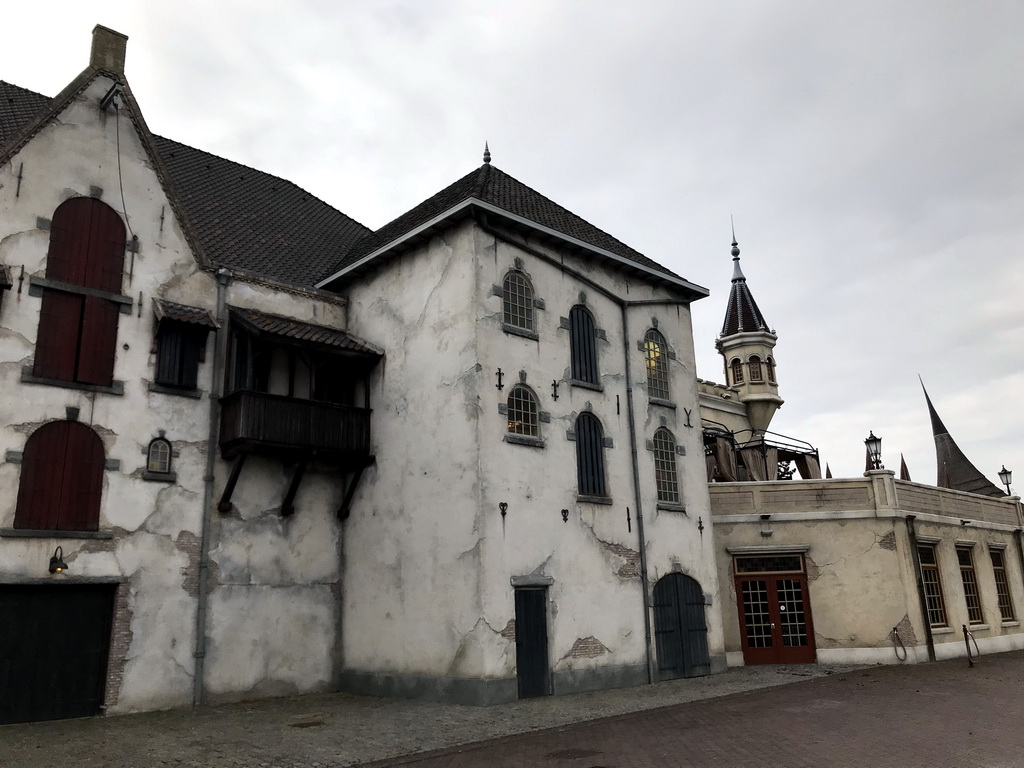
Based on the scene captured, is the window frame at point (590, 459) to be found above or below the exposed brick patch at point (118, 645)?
above

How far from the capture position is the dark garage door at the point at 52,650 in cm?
1436

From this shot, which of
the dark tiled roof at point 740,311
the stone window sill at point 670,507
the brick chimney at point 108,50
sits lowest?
the stone window sill at point 670,507

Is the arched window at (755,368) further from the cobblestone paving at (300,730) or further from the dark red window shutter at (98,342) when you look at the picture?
the dark red window shutter at (98,342)

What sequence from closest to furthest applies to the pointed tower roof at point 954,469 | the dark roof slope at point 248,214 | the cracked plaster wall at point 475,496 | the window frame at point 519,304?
the cracked plaster wall at point 475,496
the window frame at point 519,304
the dark roof slope at point 248,214
the pointed tower roof at point 954,469

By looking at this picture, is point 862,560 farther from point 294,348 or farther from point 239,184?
point 239,184

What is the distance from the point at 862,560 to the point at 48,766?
62.6 feet

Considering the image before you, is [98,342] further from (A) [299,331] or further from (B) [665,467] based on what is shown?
(B) [665,467]

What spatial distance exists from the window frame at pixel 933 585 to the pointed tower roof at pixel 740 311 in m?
17.9

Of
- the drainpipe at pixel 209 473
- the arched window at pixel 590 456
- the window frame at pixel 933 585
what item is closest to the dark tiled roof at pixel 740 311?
the window frame at pixel 933 585

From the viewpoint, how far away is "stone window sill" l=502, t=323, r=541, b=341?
1796 centimetres

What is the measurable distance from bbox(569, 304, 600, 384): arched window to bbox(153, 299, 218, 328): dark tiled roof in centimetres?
821

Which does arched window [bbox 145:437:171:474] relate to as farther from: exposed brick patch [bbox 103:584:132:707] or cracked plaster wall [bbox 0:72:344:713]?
exposed brick patch [bbox 103:584:132:707]

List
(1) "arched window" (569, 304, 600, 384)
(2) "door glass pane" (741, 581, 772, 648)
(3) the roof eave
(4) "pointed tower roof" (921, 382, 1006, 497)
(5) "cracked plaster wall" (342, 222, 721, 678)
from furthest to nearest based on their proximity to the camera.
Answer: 1. (4) "pointed tower roof" (921, 382, 1006, 497)
2. (2) "door glass pane" (741, 581, 772, 648)
3. (1) "arched window" (569, 304, 600, 384)
4. (3) the roof eave
5. (5) "cracked plaster wall" (342, 222, 721, 678)

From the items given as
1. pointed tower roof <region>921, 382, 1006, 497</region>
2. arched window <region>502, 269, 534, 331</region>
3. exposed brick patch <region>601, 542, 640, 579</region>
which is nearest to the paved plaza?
exposed brick patch <region>601, 542, 640, 579</region>
